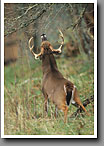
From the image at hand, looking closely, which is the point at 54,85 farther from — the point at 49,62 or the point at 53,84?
the point at 49,62

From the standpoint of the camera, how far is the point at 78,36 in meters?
8.01

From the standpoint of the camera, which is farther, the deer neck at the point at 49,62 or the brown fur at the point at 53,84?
the deer neck at the point at 49,62

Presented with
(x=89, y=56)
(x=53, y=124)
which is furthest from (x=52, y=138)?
(x=89, y=56)

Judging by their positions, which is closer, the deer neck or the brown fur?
the brown fur

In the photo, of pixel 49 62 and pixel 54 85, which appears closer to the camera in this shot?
pixel 54 85

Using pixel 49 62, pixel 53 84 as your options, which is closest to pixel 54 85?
pixel 53 84

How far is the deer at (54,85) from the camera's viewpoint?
484 cm

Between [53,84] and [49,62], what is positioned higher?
[49,62]

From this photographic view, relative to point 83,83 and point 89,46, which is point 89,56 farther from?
point 83,83

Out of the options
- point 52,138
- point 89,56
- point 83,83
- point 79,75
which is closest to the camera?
point 52,138

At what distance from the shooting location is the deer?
4844 mm

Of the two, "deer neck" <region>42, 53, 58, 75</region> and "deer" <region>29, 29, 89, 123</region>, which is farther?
"deer neck" <region>42, 53, 58, 75</region>

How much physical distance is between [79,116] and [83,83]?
56.9 inches

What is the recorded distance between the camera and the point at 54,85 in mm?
5184
